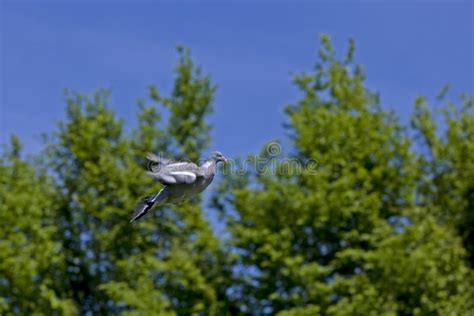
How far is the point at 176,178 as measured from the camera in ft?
27.9

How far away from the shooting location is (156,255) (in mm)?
30812

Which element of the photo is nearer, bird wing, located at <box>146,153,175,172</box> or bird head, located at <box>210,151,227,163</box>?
bird wing, located at <box>146,153,175,172</box>

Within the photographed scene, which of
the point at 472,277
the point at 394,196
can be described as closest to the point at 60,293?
the point at 394,196

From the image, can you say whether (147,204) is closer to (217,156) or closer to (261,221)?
(217,156)

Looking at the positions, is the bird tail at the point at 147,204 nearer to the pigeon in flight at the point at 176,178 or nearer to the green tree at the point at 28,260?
the pigeon in flight at the point at 176,178

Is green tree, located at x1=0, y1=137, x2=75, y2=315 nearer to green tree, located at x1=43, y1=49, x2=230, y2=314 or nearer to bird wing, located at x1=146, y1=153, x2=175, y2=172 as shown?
green tree, located at x1=43, y1=49, x2=230, y2=314

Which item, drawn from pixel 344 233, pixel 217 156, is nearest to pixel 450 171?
pixel 344 233

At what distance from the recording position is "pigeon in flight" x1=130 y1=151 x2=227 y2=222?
8516mm

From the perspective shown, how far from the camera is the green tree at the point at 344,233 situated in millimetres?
27094

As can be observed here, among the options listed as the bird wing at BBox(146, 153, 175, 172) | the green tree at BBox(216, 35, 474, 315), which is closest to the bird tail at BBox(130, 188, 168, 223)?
the bird wing at BBox(146, 153, 175, 172)

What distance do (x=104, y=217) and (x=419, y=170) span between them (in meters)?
10.8

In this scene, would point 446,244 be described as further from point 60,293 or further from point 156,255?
point 60,293

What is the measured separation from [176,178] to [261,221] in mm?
20269

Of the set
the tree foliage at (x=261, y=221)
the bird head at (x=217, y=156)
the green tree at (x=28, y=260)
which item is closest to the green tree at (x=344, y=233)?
the tree foliage at (x=261, y=221)
